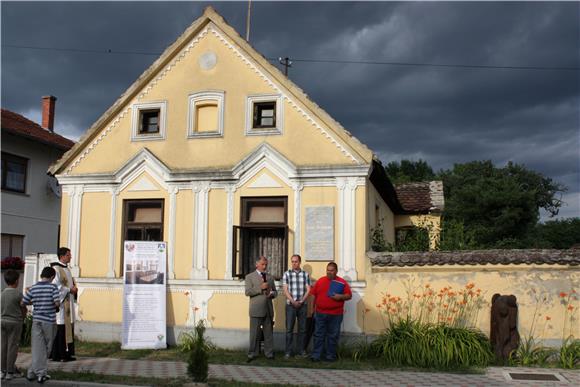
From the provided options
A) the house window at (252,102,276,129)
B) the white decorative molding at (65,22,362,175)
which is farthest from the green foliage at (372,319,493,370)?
the house window at (252,102,276,129)

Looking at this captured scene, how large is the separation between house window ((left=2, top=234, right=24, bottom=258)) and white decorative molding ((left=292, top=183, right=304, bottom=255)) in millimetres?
12128

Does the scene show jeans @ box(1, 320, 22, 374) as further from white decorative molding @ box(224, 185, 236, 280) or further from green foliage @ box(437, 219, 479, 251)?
green foliage @ box(437, 219, 479, 251)

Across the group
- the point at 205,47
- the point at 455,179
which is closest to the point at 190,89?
the point at 205,47

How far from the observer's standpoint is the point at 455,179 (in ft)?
155

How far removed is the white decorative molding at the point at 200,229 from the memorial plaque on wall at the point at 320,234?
2.33 m

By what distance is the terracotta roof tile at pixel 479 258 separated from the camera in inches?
422

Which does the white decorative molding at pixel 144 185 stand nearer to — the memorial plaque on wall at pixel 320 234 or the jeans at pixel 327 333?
the memorial plaque on wall at pixel 320 234

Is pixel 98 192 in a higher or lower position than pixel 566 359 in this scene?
higher

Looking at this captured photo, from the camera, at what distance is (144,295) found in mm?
12695

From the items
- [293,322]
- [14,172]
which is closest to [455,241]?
[293,322]

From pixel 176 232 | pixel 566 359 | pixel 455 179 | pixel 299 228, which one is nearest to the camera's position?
pixel 566 359

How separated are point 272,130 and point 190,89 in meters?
2.32

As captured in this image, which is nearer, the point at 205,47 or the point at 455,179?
the point at 205,47

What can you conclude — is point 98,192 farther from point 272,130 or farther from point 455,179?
point 455,179
